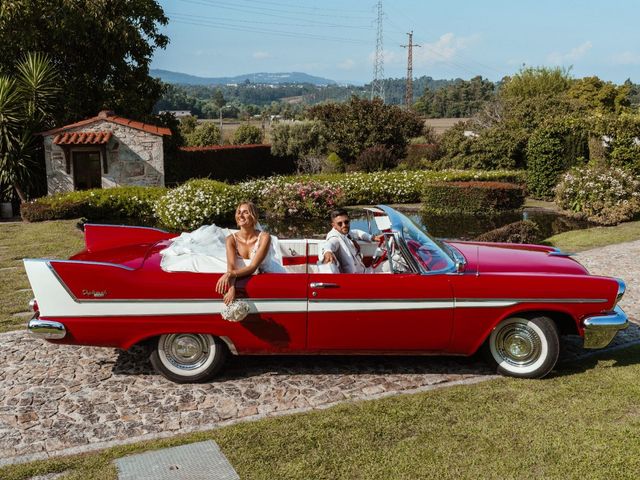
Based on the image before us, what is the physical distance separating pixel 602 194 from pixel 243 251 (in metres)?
13.8

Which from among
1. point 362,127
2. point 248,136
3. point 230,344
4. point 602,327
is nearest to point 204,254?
point 230,344

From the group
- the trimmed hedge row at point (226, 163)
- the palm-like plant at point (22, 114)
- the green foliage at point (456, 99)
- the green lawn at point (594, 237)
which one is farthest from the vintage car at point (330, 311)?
the green foliage at point (456, 99)

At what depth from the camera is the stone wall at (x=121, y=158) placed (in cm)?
1795

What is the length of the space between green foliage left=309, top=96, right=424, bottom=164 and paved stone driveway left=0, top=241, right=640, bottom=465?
80.8ft

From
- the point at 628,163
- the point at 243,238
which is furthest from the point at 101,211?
the point at 628,163

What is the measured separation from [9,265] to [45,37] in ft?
44.0

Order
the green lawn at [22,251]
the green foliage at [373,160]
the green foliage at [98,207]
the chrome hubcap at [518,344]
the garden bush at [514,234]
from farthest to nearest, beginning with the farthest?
→ the green foliage at [373,160]
the green foliage at [98,207]
the garden bush at [514,234]
the green lawn at [22,251]
the chrome hubcap at [518,344]

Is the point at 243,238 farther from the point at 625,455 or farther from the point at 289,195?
the point at 289,195

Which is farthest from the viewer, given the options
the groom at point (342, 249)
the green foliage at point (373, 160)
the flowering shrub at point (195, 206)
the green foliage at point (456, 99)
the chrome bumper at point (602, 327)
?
the green foliage at point (456, 99)

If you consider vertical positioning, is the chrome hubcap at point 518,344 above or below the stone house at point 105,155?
below

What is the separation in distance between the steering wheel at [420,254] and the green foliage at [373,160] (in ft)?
72.8

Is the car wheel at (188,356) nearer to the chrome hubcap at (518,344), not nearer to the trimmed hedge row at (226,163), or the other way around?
the chrome hubcap at (518,344)

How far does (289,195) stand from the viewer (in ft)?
51.6

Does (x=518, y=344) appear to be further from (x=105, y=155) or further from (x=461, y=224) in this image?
(x=105, y=155)
